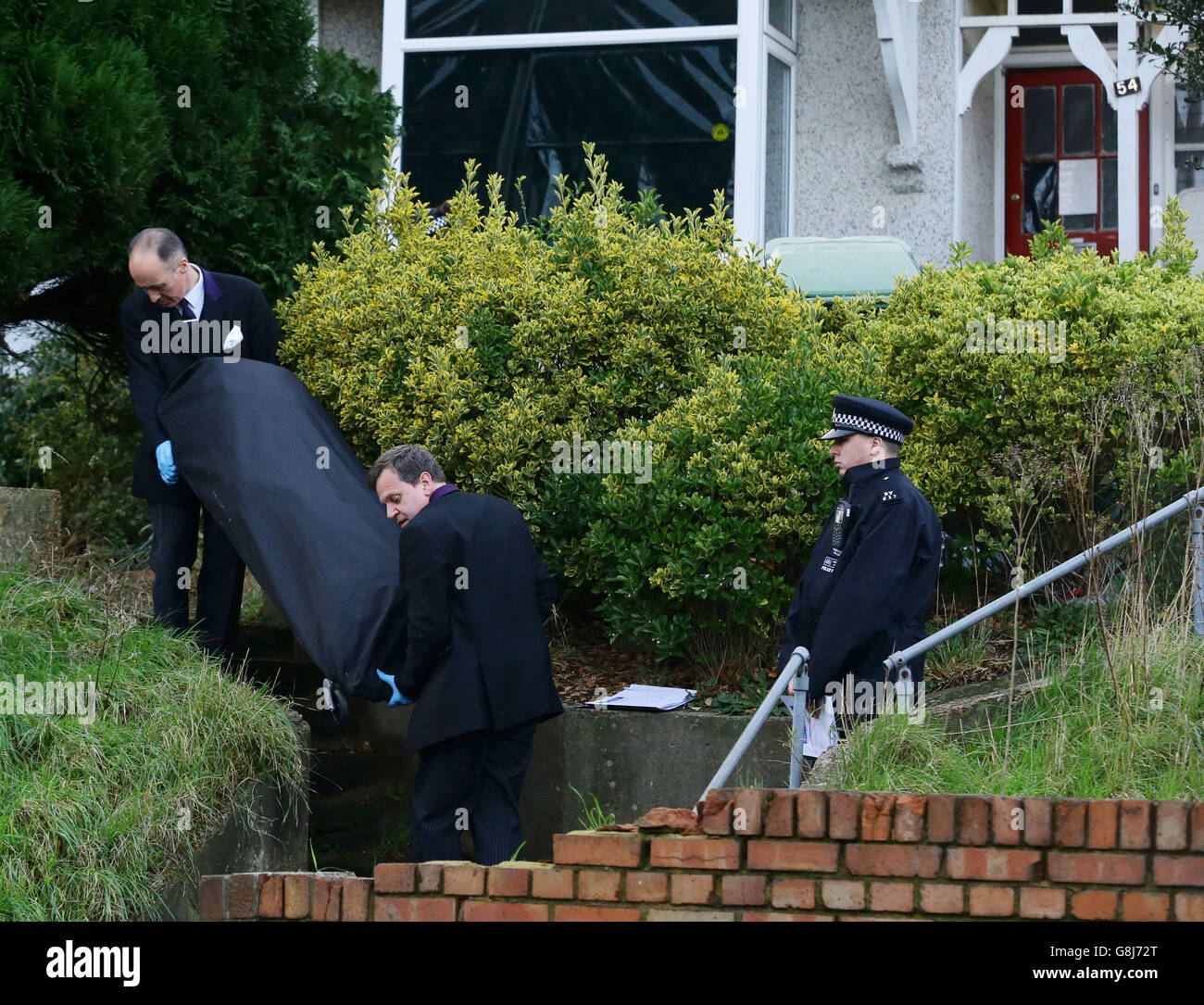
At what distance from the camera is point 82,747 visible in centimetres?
539

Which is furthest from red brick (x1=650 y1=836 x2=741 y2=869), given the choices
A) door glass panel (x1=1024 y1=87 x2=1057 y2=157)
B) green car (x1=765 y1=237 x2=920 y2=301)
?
door glass panel (x1=1024 y1=87 x2=1057 y2=157)

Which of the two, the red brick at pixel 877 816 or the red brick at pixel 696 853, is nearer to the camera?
the red brick at pixel 877 816

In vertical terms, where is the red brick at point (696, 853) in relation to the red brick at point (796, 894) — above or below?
above

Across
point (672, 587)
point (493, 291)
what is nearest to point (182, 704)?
point (672, 587)

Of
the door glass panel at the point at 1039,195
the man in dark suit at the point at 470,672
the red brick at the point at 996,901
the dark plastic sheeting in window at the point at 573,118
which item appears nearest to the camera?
the red brick at the point at 996,901

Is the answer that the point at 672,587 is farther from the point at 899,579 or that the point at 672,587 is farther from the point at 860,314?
the point at 860,314

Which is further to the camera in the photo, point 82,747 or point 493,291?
point 493,291

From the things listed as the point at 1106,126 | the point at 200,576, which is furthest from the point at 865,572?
the point at 1106,126

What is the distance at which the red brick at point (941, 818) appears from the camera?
4.09m

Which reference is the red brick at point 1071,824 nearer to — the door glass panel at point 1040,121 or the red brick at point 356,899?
the red brick at point 356,899

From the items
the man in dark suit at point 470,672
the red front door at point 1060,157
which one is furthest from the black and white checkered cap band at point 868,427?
the red front door at point 1060,157

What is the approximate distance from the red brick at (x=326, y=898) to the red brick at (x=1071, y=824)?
2.00 meters

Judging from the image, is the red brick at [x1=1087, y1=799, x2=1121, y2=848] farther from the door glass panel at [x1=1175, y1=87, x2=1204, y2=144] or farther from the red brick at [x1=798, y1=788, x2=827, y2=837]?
the door glass panel at [x1=1175, y1=87, x2=1204, y2=144]

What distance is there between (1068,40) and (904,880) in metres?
9.21
